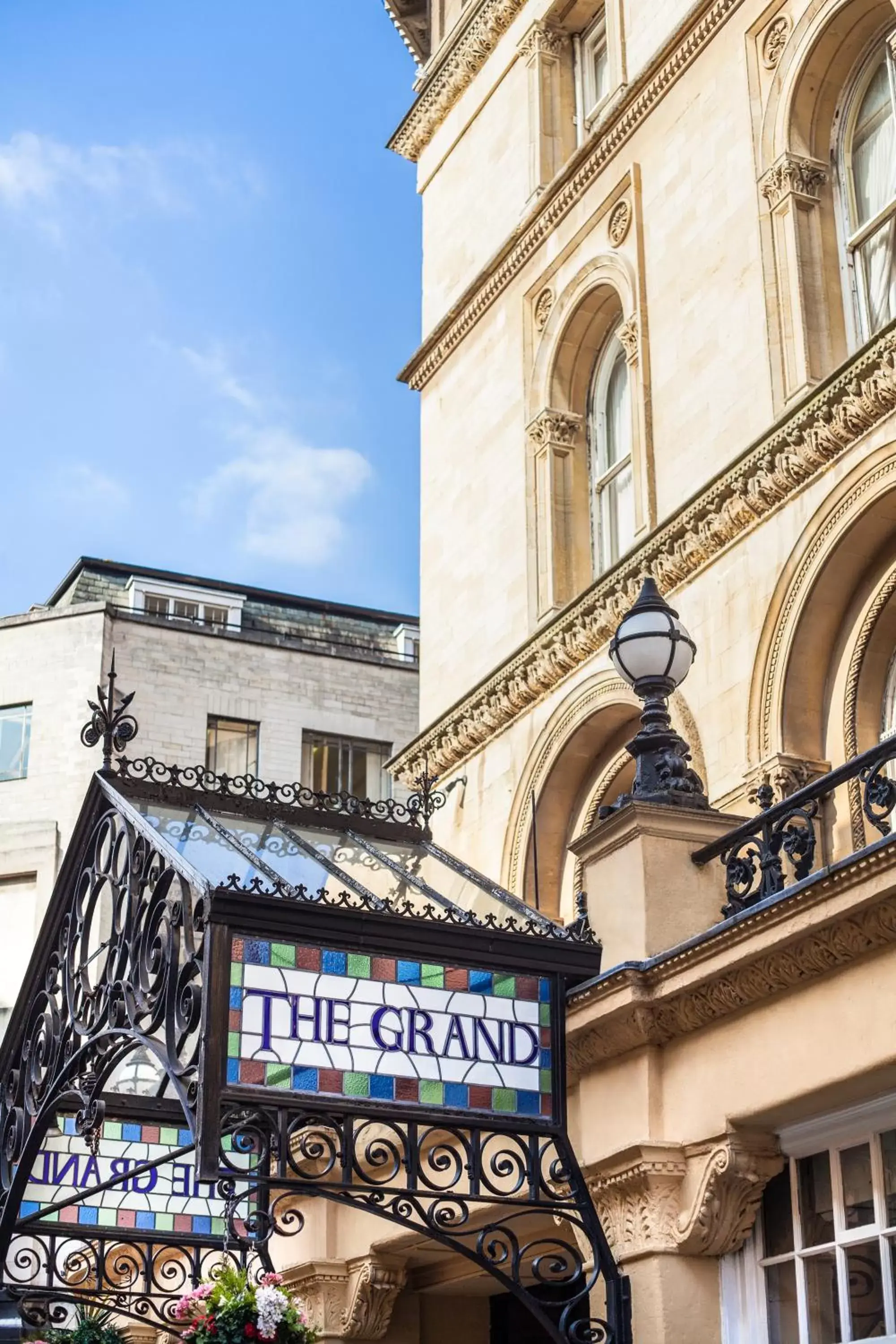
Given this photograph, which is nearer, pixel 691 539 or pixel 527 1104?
pixel 527 1104

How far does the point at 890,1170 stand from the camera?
9.18m

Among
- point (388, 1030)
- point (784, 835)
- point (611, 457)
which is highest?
point (611, 457)

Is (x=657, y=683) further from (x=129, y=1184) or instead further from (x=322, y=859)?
(x=129, y=1184)

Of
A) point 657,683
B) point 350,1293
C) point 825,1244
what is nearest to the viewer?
point 825,1244

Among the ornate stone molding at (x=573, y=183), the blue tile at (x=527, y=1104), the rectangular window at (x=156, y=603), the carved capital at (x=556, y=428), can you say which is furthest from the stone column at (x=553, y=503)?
the rectangular window at (x=156, y=603)

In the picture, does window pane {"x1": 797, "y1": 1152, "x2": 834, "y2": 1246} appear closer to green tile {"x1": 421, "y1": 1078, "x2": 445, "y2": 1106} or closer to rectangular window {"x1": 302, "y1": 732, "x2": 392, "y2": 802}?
green tile {"x1": 421, "y1": 1078, "x2": 445, "y2": 1106}

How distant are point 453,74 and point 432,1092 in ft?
58.7

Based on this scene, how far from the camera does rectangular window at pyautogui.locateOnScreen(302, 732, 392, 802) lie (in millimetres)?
40094

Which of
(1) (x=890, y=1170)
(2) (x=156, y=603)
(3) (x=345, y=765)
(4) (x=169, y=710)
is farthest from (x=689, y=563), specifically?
(2) (x=156, y=603)

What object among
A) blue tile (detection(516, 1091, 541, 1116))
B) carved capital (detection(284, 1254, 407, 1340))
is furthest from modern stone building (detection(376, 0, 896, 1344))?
carved capital (detection(284, 1254, 407, 1340))

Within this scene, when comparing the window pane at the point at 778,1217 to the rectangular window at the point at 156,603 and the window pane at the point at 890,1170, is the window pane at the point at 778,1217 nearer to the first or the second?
the window pane at the point at 890,1170

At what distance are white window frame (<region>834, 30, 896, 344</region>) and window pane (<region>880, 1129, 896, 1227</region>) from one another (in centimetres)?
837

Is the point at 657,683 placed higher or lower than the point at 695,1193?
higher

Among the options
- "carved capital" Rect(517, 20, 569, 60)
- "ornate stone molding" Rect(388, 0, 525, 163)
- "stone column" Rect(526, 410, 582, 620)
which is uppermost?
"ornate stone molding" Rect(388, 0, 525, 163)
